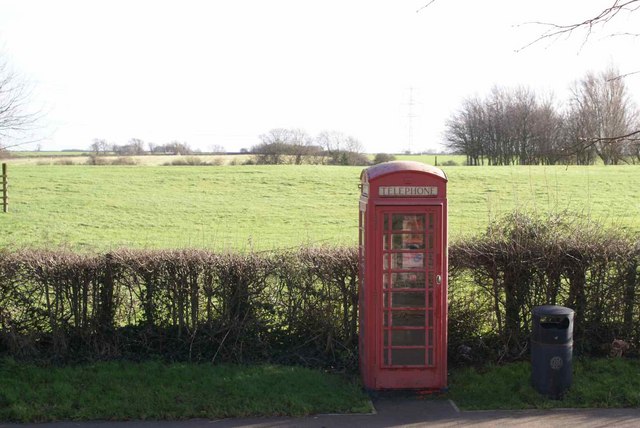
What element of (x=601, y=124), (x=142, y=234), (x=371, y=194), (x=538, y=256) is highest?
(x=601, y=124)

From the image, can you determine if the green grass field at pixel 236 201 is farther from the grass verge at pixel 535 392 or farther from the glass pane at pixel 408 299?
the glass pane at pixel 408 299

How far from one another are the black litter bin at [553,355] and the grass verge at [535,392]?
0.11 metres

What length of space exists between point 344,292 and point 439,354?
130 centimetres

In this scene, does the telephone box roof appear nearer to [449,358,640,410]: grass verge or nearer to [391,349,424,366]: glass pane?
[391,349,424,366]: glass pane

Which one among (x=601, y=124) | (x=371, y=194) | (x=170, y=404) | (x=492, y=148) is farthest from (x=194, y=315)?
(x=492, y=148)

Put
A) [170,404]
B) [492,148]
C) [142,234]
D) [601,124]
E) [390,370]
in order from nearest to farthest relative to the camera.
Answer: [170,404], [390,370], [601,124], [142,234], [492,148]

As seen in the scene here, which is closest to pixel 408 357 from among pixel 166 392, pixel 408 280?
pixel 408 280

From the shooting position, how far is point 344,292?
7.51 m

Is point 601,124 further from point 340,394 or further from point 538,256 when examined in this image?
point 340,394

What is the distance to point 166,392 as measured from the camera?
259 inches

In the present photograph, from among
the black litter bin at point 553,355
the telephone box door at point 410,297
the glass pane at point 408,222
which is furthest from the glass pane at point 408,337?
the black litter bin at point 553,355

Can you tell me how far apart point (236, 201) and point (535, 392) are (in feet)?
85.3

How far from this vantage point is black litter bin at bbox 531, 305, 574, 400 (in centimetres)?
666

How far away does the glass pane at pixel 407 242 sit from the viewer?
670 centimetres
